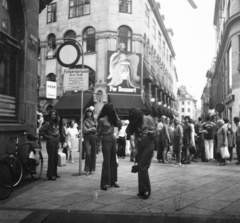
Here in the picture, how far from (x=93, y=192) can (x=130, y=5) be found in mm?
22456

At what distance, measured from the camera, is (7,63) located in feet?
24.6

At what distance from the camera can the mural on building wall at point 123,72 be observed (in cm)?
2453

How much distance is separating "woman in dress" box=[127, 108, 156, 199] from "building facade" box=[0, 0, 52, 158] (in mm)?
2867

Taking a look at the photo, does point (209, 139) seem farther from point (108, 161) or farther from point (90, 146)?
point (108, 161)

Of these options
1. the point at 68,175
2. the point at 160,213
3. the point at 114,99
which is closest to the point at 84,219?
the point at 160,213

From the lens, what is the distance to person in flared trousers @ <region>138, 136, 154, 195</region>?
18.7ft

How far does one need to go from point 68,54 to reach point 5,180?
409 centimetres

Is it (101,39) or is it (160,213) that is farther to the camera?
(101,39)

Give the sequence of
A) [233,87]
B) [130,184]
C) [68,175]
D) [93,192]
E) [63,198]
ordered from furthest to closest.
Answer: [233,87]
[68,175]
[130,184]
[93,192]
[63,198]

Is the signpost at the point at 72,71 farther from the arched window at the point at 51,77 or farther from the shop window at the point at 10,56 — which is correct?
the arched window at the point at 51,77

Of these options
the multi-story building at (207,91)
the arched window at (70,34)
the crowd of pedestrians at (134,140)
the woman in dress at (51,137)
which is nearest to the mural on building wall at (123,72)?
the arched window at (70,34)

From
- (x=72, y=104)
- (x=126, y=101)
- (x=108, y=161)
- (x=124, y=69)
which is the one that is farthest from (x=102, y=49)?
(x=108, y=161)

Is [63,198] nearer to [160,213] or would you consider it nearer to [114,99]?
[160,213]

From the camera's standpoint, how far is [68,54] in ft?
28.2
